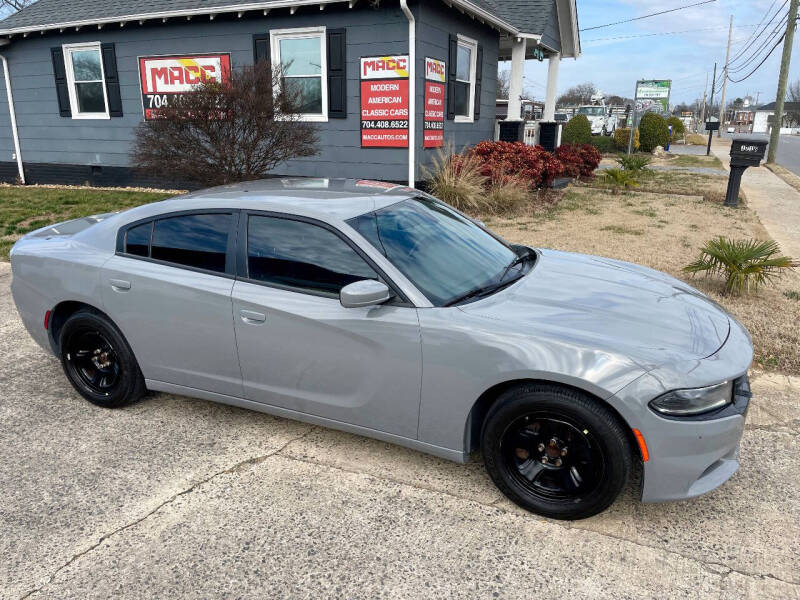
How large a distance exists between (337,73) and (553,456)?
977cm

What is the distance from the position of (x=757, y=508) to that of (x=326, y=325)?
2314 millimetres

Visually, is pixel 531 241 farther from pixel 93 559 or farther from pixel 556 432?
pixel 93 559

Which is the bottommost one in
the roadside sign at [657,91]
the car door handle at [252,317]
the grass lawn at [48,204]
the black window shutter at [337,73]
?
the grass lawn at [48,204]

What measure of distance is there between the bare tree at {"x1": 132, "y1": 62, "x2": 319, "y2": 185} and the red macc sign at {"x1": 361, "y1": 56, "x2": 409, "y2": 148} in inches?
79.1

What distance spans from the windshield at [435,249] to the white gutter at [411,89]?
710 cm

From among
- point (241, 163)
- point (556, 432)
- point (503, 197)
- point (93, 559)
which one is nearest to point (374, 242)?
point (556, 432)

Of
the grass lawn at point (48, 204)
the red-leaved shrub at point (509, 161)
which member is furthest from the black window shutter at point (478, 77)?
the grass lawn at point (48, 204)

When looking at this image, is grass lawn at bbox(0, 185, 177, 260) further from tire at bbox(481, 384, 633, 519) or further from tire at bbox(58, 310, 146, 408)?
tire at bbox(481, 384, 633, 519)

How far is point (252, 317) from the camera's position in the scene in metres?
3.27

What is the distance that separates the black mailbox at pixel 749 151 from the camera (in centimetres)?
1133

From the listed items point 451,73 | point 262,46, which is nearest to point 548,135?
point 451,73

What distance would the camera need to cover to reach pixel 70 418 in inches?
153

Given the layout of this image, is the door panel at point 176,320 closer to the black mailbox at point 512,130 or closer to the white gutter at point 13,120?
the black mailbox at point 512,130

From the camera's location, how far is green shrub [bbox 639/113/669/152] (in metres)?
31.2
